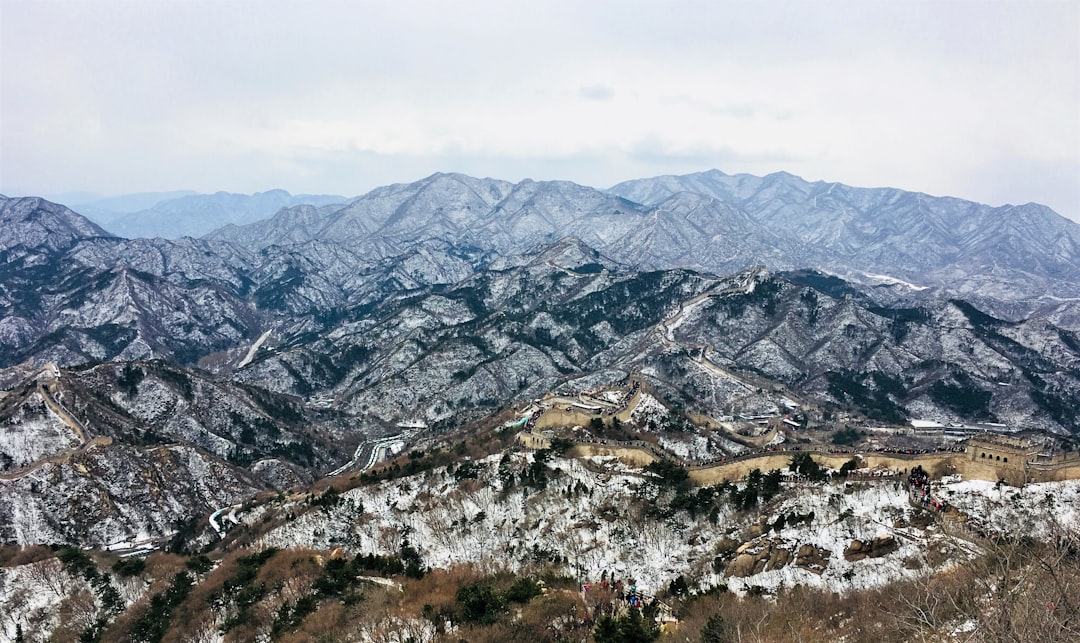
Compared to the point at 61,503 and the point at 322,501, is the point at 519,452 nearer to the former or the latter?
the point at 322,501

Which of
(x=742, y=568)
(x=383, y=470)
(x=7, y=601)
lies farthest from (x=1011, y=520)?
(x=7, y=601)

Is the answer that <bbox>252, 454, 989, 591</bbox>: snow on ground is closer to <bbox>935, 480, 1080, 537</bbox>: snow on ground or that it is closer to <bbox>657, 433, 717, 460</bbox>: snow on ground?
<bbox>935, 480, 1080, 537</bbox>: snow on ground

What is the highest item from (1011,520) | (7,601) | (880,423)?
(1011,520)

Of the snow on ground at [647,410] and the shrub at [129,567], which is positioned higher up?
the snow on ground at [647,410]

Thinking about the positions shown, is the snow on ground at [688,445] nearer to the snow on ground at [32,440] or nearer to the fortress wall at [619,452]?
the fortress wall at [619,452]

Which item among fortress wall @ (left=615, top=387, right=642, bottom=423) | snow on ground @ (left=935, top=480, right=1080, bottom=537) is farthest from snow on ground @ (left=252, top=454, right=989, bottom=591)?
fortress wall @ (left=615, top=387, right=642, bottom=423)

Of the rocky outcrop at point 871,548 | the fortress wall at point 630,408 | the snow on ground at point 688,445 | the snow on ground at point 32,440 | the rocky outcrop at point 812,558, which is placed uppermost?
the rocky outcrop at point 871,548

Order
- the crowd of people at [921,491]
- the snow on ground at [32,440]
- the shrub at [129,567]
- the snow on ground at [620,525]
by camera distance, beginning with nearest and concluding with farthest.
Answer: the snow on ground at [620,525], the crowd of people at [921,491], the shrub at [129,567], the snow on ground at [32,440]

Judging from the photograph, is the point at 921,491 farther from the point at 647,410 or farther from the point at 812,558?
the point at 647,410

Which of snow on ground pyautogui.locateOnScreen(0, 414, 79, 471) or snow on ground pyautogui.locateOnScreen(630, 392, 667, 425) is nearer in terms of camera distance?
snow on ground pyautogui.locateOnScreen(630, 392, 667, 425)

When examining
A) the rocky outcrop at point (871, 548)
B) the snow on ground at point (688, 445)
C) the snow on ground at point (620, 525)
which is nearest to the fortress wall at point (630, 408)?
the snow on ground at point (688, 445)

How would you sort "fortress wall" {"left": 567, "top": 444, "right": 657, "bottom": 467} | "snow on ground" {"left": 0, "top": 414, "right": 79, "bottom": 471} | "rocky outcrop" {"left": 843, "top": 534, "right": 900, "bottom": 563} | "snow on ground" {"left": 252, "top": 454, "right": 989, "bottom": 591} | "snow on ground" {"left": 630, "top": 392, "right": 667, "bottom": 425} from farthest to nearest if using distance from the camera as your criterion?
"snow on ground" {"left": 0, "top": 414, "right": 79, "bottom": 471} < "snow on ground" {"left": 630, "top": 392, "right": 667, "bottom": 425} < "fortress wall" {"left": 567, "top": 444, "right": 657, "bottom": 467} < "snow on ground" {"left": 252, "top": 454, "right": 989, "bottom": 591} < "rocky outcrop" {"left": 843, "top": 534, "right": 900, "bottom": 563}
